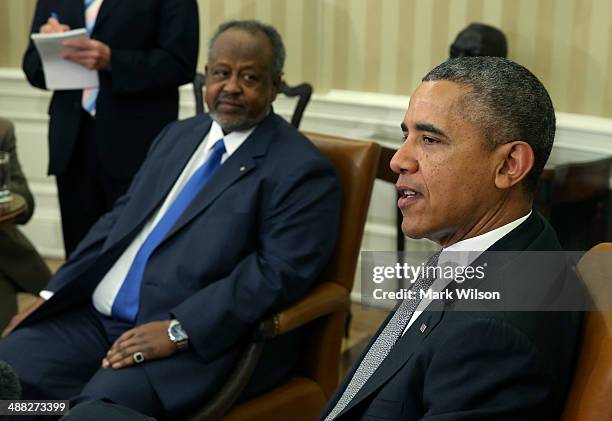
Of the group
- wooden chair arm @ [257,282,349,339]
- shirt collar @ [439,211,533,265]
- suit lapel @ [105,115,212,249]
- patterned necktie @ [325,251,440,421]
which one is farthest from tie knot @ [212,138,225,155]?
shirt collar @ [439,211,533,265]

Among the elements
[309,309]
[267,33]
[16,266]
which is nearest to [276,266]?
[309,309]

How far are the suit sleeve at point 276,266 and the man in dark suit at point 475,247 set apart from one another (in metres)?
0.86

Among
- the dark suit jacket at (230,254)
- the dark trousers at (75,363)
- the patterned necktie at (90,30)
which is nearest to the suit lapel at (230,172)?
the dark suit jacket at (230,254)

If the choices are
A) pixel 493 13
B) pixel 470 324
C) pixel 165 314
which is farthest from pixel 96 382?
pixel 493 13

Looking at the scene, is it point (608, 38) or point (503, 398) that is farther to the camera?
point (608, 38)

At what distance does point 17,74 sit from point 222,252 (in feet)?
10.1

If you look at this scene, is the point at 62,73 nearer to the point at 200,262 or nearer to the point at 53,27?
the point at 53,27

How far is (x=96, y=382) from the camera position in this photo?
96.1 inches

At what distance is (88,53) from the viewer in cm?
358

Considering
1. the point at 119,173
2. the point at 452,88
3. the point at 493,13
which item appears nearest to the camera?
the point at 452,88

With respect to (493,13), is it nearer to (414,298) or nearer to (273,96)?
(273,96)

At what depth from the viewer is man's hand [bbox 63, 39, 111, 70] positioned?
3561mm

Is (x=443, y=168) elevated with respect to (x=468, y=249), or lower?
elevated

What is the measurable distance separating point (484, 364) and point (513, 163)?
0.35 metres
